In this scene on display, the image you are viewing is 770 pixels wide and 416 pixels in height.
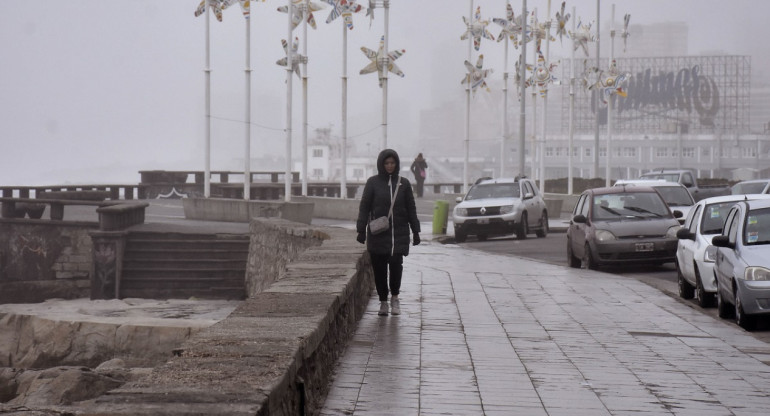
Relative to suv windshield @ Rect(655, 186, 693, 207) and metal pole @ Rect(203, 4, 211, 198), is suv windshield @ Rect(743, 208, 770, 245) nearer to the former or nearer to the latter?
suv windshield @ Rect(655, 186, 693, 207)

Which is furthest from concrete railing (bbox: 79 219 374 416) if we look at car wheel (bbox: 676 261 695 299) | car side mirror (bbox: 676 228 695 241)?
car wheel (bbox: 676 261 695 299)

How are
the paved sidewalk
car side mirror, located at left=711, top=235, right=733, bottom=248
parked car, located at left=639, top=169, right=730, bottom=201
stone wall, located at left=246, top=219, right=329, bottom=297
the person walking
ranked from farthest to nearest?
parked car, located at left=639, top=169, right=730, bottom=201, stone wall, located at left=246, top=219, right=329, bottom=297, car side mirror, located at left=711, top=235, right=733, bottom=248, the person walking, the paved sidewalk

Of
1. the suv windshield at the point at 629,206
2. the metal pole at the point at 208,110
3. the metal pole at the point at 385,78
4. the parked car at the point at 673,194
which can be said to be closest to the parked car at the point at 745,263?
the suv windshield at the point at 629,206

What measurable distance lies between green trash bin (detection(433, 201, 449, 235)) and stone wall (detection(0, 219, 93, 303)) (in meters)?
10.7

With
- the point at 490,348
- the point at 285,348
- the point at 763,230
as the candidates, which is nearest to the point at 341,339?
the point at 490,348

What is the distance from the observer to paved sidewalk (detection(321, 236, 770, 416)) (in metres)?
7.78

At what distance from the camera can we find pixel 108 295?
33594mm

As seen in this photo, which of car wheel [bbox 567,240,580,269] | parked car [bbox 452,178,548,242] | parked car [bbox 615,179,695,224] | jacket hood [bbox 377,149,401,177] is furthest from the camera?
parked car [bbox 452,178,548,242]

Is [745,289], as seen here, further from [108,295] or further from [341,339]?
[108,295]

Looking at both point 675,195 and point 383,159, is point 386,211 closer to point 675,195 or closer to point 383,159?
point 383,159

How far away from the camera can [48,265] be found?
3725 centimetres

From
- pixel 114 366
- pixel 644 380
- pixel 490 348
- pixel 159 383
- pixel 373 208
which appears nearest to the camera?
pixel 159 383

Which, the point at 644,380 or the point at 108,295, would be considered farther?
the point at 108,295

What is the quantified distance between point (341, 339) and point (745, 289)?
17.3 ft
